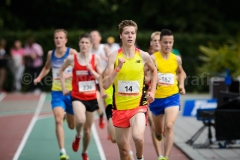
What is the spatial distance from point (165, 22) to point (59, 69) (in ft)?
68.5

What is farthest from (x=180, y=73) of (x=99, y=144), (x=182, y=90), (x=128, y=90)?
(x=99, y=144)

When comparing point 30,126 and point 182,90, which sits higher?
point 182,90

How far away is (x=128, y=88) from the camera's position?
9469mm

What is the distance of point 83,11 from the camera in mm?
33219

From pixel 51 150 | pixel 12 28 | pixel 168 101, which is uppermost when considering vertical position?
pixel 12 28

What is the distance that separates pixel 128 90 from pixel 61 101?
122 inches

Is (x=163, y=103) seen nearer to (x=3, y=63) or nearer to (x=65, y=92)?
(x=65, y=92)

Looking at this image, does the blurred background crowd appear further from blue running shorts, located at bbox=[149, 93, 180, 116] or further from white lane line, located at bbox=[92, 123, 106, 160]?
blue running shorts, located at bbox=[149, 93, 180, 116]

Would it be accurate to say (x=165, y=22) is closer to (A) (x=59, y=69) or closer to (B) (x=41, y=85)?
(B) (x=41, y=85)

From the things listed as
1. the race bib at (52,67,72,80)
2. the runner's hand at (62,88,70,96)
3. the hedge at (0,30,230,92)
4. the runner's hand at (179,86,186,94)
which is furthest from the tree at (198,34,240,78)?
the runner's hand at (62,88,70,96)

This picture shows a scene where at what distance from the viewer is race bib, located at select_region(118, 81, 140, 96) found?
945 cm

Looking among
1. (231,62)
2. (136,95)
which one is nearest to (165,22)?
(231,62)

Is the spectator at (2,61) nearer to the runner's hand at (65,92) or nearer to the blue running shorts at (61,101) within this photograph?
the blue running shorts at (61,101)

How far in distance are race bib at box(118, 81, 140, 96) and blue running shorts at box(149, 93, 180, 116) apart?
2.17 meters
